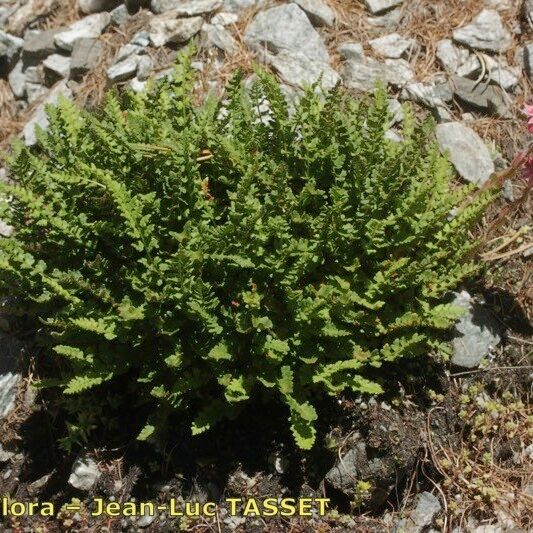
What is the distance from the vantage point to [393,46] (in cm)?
462

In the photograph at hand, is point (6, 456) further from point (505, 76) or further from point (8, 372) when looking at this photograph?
point (505, 76)

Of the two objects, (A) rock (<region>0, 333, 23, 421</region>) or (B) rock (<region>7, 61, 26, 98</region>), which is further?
(B) rock (<region>7, 61, 26, 98</region>)

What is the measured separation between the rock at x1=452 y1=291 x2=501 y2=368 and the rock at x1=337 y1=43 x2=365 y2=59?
5.87 ft

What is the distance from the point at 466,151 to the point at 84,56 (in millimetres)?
2736

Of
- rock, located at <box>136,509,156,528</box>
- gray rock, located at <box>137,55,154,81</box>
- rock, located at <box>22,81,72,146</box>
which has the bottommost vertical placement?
rock, located at <box>136,509,156,528</box>

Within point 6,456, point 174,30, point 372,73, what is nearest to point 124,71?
point 174,30

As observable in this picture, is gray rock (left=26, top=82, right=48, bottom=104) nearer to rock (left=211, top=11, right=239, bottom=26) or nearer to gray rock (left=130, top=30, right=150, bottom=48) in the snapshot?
gray rock (left=130, top=30, right=150, bottom=48)

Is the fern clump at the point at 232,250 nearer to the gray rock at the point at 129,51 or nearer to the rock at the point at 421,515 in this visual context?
the rock at the point at 421,515

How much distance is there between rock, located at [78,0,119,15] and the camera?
5.18 meters

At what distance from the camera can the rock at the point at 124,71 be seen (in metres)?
4.63

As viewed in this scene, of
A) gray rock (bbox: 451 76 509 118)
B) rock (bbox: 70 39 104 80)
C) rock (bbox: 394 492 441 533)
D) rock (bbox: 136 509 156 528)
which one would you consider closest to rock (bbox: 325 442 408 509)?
rock (bbox: 394 492 441 533)

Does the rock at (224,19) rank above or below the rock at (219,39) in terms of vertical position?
above

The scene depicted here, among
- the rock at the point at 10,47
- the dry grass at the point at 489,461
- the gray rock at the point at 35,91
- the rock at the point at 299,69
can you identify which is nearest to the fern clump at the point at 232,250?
the dry grass at the point at 489,461

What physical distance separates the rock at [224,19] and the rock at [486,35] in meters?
1.49
